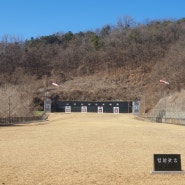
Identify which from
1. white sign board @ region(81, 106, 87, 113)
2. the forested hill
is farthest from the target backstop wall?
the forested hill

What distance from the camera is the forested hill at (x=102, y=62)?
97.2 metres

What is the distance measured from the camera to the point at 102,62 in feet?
368

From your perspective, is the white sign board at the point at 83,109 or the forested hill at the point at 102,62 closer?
the white sign board at the point at 83,109

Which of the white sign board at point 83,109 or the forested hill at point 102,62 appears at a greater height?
the forested hill at point 102,62

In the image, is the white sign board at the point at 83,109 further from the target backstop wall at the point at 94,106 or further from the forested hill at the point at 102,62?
the forested hill at the point at 102,62

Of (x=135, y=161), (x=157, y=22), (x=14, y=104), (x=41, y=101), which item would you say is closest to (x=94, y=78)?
(x=41, y=101)

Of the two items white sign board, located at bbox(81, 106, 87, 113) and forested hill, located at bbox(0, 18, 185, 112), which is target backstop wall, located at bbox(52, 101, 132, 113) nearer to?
white sign board, located at bbox(81, 106, 87, 113)

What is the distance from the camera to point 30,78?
108m

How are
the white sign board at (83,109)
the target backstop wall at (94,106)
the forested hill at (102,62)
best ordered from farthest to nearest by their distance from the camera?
the forested hill at (102,62), the target backstop wall at (94,106), the white sign board at (83,109)

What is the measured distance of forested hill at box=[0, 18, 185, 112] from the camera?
3826 inches

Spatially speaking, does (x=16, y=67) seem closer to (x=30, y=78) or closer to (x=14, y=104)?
(x=30, y=78)

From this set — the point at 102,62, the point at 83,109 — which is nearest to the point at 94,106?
the point at 83,109

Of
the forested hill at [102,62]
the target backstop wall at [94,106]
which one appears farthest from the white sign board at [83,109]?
the forested hill at [102,62]

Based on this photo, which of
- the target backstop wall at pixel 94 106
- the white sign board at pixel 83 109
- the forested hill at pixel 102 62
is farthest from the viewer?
the forested hill at pixel 102 62
